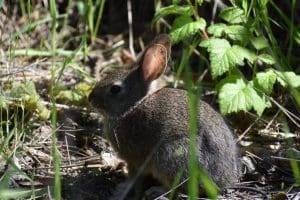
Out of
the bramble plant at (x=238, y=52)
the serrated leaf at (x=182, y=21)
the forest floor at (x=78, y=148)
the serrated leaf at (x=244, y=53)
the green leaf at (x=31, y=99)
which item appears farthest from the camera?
the green leaf at (x=31, y=99)

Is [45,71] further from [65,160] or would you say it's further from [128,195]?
[128,195]

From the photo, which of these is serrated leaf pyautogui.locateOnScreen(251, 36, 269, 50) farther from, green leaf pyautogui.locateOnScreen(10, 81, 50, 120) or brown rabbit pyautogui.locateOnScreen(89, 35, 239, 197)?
green leaf pyautogui.locateOnScreen(10, 81, 50, 120)

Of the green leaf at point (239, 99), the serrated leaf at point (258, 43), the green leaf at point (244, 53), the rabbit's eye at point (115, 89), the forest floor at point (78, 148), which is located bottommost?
the forest floor at point (78, 148)

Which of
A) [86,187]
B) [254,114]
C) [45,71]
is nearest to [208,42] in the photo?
[254,114]

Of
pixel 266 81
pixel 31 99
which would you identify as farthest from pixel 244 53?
pixel 31 99

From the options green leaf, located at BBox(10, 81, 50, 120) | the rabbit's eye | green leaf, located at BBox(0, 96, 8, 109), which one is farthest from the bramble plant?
green leaf, located at BBox(0, 96, 8, 109)

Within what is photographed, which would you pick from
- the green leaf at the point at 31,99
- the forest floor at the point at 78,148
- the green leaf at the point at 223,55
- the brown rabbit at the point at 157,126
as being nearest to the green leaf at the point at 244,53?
the green leaf at the point at 223,55

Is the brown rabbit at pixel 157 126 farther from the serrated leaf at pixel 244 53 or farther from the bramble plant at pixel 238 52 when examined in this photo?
the serrated leaf at pixel 244 53
